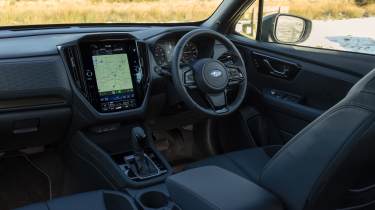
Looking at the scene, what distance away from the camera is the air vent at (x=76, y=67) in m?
2.59

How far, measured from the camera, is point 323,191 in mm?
1194

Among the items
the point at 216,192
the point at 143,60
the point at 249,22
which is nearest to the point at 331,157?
the point at 216,192

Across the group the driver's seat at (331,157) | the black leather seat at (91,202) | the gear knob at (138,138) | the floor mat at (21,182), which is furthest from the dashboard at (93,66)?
the driver's seat at (331,157)

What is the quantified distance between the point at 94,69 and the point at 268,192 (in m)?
1.63

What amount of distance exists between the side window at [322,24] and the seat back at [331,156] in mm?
1567

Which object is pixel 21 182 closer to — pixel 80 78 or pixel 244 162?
pixel 80 78

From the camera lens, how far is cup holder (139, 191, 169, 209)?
246 cm

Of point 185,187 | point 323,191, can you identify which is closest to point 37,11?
point 185,187

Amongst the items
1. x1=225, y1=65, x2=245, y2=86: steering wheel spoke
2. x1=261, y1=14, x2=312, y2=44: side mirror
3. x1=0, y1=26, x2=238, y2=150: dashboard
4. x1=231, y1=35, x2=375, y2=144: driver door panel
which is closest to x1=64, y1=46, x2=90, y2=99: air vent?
x1=0, y1=26, x2=238, y2=150: dashboard

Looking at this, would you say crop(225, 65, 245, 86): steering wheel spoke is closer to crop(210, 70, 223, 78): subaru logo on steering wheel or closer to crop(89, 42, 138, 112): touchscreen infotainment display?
crop(210, 70, 223, 78): subaru logo on steering wheel

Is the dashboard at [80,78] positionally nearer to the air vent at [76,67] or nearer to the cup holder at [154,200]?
the air vent at [76,67]

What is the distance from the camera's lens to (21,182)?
10.5ft

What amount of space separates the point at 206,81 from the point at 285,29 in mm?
921

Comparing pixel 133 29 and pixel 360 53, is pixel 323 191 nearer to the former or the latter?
pixel 360 53
